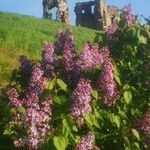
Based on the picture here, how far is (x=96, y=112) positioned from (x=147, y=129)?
60cm

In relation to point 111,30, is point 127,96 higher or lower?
lower

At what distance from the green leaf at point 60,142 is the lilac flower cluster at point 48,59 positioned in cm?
143

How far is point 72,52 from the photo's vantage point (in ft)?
23.6

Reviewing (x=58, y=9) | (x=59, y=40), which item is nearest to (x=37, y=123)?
(x=59, y=40)

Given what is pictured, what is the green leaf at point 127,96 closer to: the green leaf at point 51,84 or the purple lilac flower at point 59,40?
the green leaf at point 51,84

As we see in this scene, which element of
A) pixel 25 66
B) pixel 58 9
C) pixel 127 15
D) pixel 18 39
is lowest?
pixel 25 66

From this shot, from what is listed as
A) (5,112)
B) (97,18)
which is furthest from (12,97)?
(97,18)

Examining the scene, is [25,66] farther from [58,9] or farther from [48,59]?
[58,9]

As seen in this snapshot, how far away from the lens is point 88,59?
6633 mm

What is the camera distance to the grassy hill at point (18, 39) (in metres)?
20.9

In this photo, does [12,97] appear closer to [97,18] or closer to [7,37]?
[7,37]

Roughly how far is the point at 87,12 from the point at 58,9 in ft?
25.0

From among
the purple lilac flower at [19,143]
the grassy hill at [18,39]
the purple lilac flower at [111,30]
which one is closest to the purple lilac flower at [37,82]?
the purple lilac flower at [19,143]

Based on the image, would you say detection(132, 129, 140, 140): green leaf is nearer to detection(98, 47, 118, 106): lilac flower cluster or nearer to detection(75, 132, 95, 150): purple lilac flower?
detection(98, 47, 118, 106): lilac flower cluster
